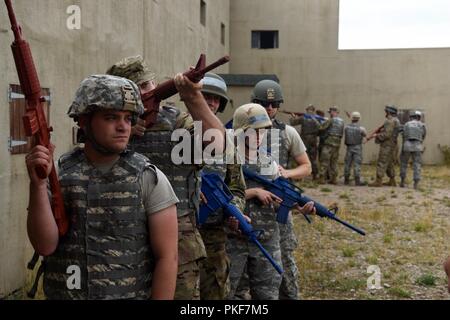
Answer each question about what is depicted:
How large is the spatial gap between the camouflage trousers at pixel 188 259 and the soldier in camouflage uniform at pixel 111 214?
0.36 metres

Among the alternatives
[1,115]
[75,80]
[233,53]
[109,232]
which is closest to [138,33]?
[75,80]

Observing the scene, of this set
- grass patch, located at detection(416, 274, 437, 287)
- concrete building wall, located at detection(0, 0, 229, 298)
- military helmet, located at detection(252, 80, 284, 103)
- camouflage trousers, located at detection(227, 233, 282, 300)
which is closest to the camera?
camouflage trousers, located at detection(227, 233, 282, 300)

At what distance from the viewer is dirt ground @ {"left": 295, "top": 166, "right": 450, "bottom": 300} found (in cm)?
501

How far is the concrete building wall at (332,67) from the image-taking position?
1728 centimetres

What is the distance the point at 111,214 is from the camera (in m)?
1.81

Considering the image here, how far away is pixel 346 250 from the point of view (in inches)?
248

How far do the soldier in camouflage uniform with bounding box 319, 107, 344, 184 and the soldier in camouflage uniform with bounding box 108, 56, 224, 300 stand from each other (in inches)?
396

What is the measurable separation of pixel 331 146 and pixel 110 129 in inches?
421

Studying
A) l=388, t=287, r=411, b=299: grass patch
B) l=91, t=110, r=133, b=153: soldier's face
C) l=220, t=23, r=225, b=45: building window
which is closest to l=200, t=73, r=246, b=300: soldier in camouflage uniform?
l=91, t=110, r=133, b=153: soldier's face

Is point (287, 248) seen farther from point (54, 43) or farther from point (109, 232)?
point (54, 43)

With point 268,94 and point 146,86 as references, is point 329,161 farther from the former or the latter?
point 146,86

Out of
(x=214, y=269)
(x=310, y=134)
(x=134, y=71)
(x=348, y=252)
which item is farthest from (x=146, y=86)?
(x=310, y=134)

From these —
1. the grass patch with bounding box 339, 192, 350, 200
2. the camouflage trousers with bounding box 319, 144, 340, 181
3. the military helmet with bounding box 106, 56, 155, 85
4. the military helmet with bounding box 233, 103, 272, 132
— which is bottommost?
the grass patch with bounding box 339, 192, 350, 200

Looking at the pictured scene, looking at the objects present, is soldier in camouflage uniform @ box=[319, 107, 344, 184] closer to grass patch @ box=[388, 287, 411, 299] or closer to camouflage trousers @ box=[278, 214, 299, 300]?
grass patch @ box=[388, 287, 411, 299]
